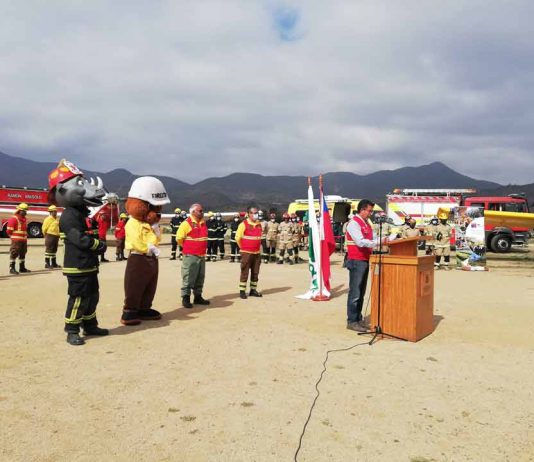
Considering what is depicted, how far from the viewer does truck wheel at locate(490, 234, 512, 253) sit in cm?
1927

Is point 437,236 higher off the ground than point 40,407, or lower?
higher

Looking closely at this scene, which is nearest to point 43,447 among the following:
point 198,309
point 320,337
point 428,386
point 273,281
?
point 428,386

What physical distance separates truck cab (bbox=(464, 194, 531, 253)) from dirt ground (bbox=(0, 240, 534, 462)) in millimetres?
13897

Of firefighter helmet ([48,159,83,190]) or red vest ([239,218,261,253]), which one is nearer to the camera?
firefighter helmet ([48,159,83,190])

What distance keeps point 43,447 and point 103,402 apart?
741 millimetres

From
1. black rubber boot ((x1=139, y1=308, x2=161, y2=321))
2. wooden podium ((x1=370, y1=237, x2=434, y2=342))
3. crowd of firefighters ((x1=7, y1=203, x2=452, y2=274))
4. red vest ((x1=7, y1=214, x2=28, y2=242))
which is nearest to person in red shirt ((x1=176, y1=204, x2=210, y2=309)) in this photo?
black rubber boot ((x1=139, y1=308, x2=161, y2=321))

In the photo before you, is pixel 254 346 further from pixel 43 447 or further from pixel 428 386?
pixel 43 447

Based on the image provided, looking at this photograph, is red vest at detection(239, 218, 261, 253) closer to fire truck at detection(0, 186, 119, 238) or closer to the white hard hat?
the white hard hat

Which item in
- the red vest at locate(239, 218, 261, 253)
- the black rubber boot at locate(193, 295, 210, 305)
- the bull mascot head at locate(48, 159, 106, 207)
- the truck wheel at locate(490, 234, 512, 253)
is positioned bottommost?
the black rubber boot at locate(193, 295, 210, 305)

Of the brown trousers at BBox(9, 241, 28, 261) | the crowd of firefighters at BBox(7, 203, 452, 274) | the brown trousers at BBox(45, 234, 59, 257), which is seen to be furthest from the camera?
the brown trousers at BBox(45, 234, 59, 257)

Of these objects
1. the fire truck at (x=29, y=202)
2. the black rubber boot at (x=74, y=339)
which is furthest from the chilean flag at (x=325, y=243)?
the fire truck at (x=29, y=202)

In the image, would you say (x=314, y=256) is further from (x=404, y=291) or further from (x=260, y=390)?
(x=260, y=390)

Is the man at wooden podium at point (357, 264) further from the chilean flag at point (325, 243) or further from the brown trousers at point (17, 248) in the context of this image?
the brown trousers at point (17, 248)

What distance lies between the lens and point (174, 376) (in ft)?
13.9
